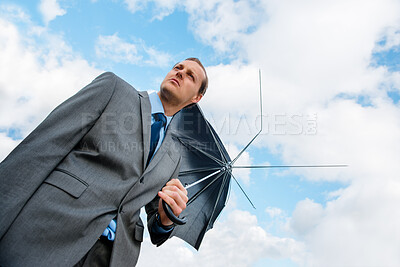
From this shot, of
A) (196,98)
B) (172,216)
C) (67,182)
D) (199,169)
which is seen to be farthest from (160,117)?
(199,169)

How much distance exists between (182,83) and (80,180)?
132 cm

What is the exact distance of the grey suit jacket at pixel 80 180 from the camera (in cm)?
149

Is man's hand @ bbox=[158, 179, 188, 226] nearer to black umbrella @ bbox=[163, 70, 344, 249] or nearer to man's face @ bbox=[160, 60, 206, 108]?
man's face @ bbox=[160, 60, 206, 108]

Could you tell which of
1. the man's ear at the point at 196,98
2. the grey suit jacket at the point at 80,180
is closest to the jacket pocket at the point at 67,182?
the grey suit jacket at the point at 80,180

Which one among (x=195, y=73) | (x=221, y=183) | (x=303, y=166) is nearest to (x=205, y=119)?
(x=221, y=183)

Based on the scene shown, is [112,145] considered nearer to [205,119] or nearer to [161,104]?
[161,104]

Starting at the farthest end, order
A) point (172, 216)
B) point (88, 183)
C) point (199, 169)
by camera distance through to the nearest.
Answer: point (199, 169)
point (172, 216)
point (88, 183)

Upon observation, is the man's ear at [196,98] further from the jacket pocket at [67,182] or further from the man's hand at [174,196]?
the jacket pocket at [67,182]

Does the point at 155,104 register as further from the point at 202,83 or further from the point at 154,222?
the point at 154,222

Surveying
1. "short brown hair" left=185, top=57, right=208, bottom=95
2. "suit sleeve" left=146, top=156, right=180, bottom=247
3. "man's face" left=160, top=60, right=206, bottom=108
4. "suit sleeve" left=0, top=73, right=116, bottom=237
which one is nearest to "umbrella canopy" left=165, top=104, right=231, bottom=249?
"short brown hair" left=185, top=57, right=208, bottom=95

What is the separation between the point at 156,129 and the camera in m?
2.40

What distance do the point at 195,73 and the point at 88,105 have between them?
122 centimetres

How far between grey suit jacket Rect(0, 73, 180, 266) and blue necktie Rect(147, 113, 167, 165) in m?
0.10

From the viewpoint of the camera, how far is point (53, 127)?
172 centimetres
